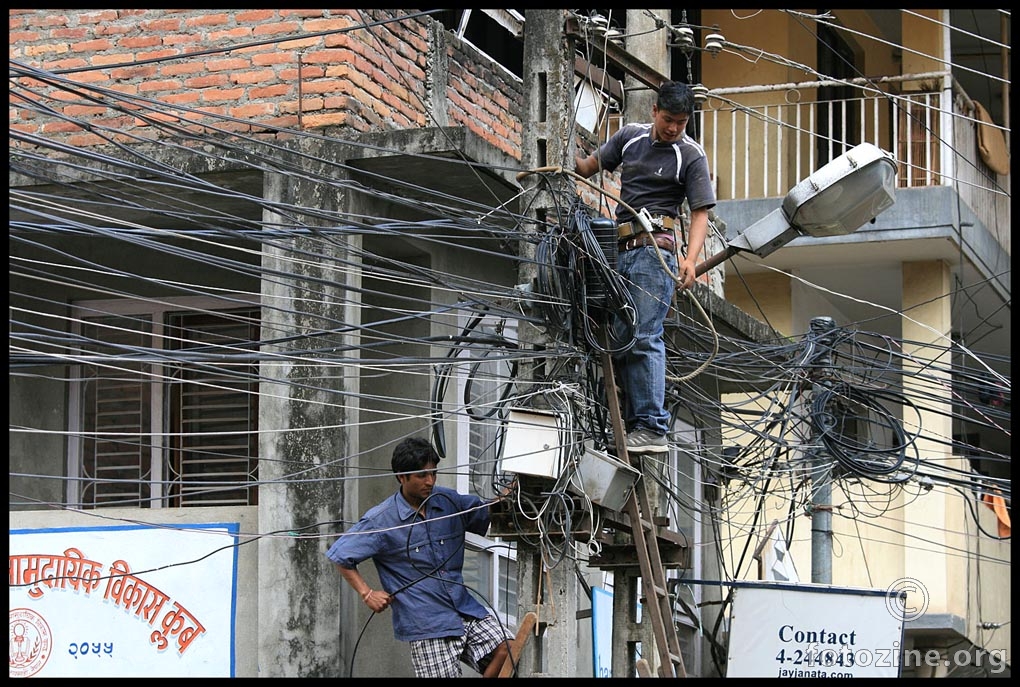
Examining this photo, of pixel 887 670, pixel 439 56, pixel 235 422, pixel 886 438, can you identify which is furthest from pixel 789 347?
pixel 886 438

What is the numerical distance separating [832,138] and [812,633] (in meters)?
6.54

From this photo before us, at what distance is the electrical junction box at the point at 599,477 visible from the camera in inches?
301

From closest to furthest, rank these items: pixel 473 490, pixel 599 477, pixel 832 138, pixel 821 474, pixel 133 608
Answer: pixel 599 477, pixel 133 608, pixel 473 490, pixel 821 474, pixel 832 138

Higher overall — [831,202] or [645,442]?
[831,202]

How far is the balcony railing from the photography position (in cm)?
1605

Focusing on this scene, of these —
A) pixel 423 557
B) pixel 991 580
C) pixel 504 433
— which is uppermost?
pixel 504 433

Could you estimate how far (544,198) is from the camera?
798 centimetres

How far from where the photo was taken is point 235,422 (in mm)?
10195

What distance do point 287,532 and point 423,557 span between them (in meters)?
0.80

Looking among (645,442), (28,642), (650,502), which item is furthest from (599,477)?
(28,642)

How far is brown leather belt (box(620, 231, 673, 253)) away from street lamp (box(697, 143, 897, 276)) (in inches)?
9.6

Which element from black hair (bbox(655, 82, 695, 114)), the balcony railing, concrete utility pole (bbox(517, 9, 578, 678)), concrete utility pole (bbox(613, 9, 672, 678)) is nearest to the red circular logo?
concrete utility pole (bbox(517, 9, 578, 678))

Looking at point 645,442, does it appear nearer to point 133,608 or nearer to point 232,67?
point 133,608
